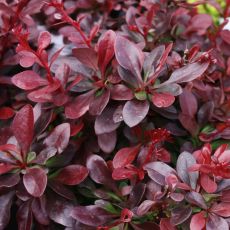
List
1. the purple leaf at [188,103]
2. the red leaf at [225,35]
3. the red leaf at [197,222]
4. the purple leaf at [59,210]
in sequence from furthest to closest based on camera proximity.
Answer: the red leaf at [225,35], the purple leaf at [188,103], the purple leaf at [59,210], the red leaf at [197,222]

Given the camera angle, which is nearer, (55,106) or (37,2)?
(55,106)

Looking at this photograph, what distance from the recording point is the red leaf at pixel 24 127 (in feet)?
3.08

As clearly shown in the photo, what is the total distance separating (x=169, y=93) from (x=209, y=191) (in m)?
0.23

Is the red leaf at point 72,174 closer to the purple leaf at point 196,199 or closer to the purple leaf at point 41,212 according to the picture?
the purple leaf at point 41,212

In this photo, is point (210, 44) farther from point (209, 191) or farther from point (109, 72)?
point (209, 191)

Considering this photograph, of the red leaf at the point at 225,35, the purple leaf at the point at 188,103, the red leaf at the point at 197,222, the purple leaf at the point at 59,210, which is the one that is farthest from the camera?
the red leaf at the point at 225,35

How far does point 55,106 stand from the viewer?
102cm

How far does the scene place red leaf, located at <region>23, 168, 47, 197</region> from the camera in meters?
0.87

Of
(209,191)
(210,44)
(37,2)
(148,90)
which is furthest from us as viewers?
(210,44)

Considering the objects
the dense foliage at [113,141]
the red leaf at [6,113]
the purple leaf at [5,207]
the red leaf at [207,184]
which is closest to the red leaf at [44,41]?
the dense foliage at [113,141]

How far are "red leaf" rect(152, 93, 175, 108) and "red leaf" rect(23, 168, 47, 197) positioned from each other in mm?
291

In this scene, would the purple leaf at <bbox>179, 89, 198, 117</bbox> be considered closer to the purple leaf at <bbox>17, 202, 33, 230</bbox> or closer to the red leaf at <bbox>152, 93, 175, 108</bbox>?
the red leaf at <bbox>152, 93, 175, 108</bbox>

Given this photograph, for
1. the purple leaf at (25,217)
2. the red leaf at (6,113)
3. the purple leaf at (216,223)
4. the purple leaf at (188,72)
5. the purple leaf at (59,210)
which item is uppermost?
the purple leaf at (188,72)

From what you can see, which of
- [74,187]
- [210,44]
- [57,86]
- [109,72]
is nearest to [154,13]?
[210,44]
